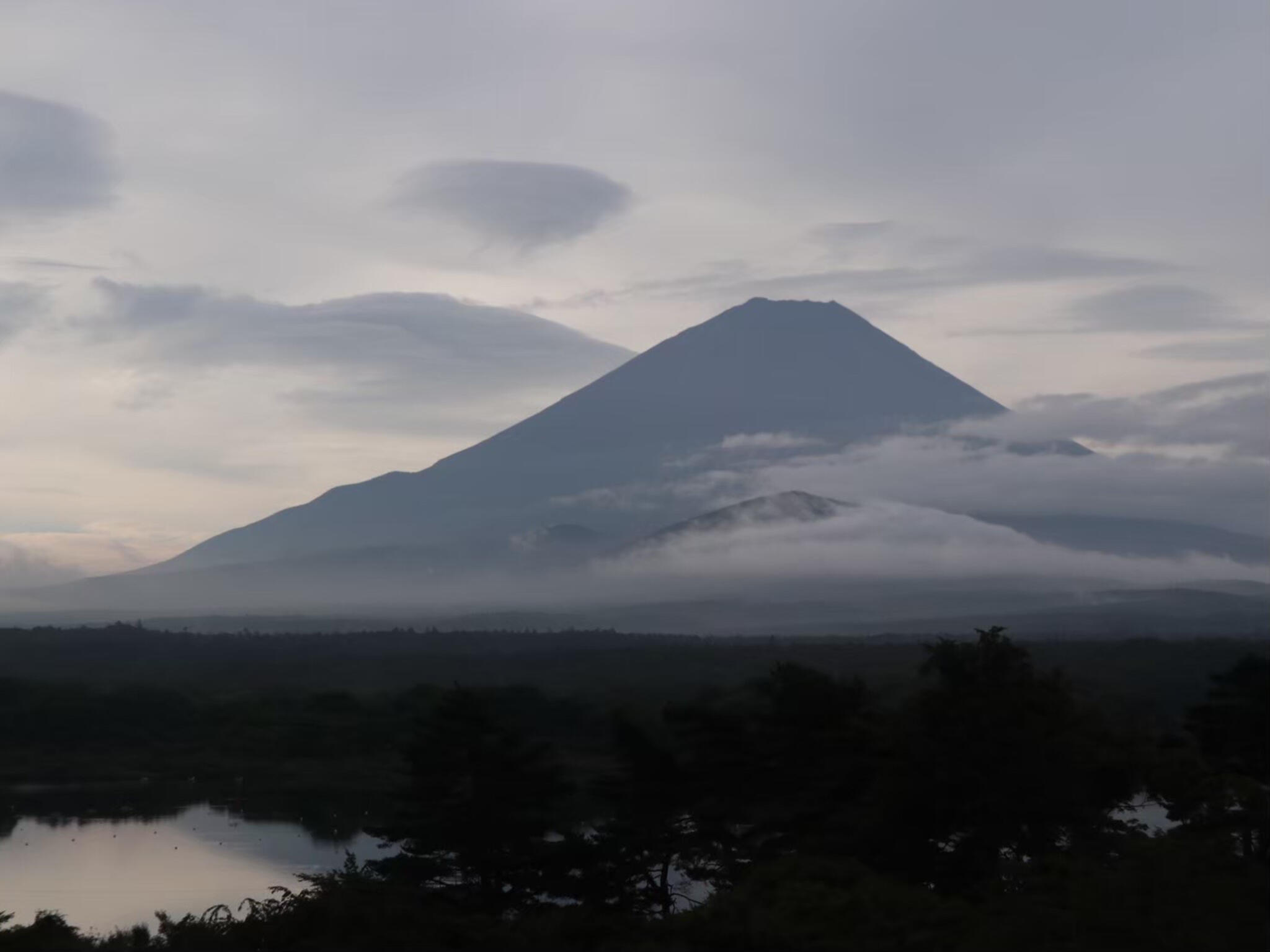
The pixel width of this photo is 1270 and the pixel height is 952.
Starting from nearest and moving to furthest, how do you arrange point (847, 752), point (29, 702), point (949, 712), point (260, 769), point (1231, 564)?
point (949, 712) → point (847, 752) → point (260, 769) → point (29, 702) → point (1231, 564)

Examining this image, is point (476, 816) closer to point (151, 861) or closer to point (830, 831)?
point (830, 831)

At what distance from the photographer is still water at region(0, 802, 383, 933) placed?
2511cm

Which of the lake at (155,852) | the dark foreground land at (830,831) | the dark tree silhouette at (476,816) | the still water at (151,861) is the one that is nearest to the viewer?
the dark foreground land at (830,831)

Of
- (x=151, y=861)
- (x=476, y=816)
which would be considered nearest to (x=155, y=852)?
(x=151, y=861)

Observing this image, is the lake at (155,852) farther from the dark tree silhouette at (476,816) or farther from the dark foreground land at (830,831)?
the dark tree silhouette at (476,816)

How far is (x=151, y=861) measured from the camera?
30.6 metres

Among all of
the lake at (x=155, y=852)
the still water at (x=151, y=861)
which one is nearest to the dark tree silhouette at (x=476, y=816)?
the lake at (x=155, y=852)

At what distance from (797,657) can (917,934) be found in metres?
65.2

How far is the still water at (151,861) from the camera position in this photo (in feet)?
82.4

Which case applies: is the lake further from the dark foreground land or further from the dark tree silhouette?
the dark tree silhouette

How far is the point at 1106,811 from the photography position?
16734mm

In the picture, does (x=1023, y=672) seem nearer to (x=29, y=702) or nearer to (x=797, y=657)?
(x=29, y=702)

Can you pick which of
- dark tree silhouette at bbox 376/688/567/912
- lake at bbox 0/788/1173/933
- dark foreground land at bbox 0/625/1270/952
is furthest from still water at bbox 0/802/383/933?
dark tree silhouette at bbox 376/688/567/912

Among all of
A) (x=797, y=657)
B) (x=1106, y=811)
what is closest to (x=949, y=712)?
(x=1106, y=811)
